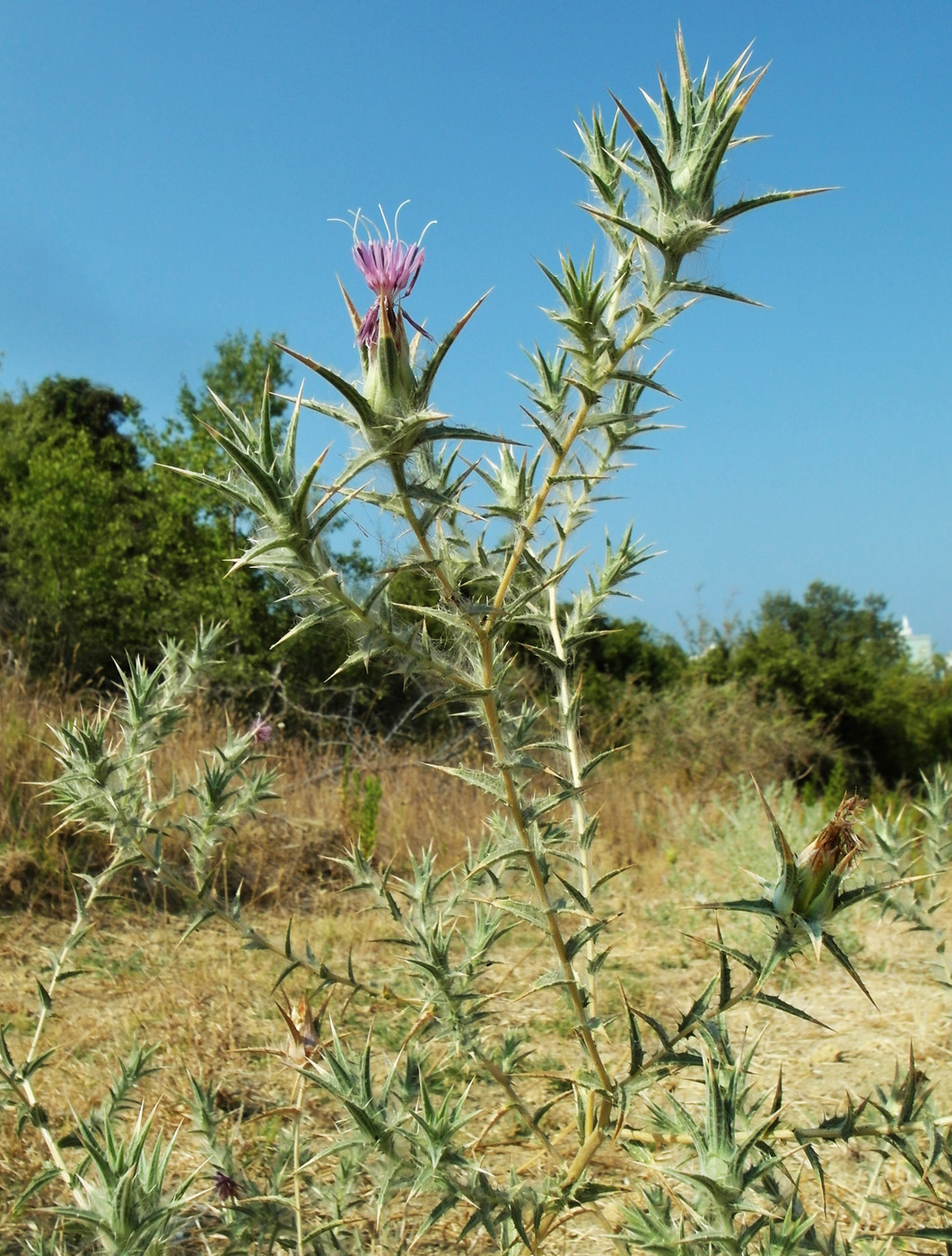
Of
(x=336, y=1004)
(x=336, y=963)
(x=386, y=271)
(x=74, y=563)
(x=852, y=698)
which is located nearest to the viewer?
(x=386, y=271)

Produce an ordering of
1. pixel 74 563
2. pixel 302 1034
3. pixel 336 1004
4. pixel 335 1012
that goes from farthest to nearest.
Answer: pixel 74 563, pixel 336 1004, pixel 335 1012, pixel 302 1034

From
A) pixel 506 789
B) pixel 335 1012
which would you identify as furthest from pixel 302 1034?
pixel 335 1012

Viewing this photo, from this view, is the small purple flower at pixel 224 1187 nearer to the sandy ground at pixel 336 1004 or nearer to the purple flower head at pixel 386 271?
the sandy ground at pixel 336 1004

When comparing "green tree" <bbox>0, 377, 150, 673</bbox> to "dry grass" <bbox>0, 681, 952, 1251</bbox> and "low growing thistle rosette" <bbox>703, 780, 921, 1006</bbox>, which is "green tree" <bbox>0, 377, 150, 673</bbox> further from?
"low growing thistle rosette" <bbox>703, 780, 921, 1006</bbox>

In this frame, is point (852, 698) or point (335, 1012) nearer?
point (335, 1012)

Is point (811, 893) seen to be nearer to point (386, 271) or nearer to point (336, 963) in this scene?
point (386, 271)

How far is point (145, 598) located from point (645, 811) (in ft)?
20.9

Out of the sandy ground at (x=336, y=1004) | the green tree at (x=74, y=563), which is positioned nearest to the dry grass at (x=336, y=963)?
the sandy ground at (x=336, y=1004)

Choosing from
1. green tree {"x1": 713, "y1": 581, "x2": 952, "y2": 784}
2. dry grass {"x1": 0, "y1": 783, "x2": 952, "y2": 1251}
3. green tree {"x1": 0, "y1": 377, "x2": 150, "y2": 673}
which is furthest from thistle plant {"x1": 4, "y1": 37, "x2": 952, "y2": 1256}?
green tree {"x1": 713, "y1": 581, "x2": 952, "y2": 784}

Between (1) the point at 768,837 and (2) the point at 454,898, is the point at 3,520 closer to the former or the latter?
(1) the point at 768,837

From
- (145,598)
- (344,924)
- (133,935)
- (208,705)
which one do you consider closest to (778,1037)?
(344,924)

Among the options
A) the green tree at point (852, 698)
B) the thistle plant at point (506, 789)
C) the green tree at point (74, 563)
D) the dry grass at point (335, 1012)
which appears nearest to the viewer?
the thistle plant at point (506, 789)

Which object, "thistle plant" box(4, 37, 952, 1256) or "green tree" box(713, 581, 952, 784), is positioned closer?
"thistle plant" box(4, 37, 952, 1256)

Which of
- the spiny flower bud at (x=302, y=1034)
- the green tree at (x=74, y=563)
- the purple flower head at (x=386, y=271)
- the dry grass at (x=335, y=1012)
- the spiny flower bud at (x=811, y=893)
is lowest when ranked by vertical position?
the dry grass at (x=335, y=1012)
